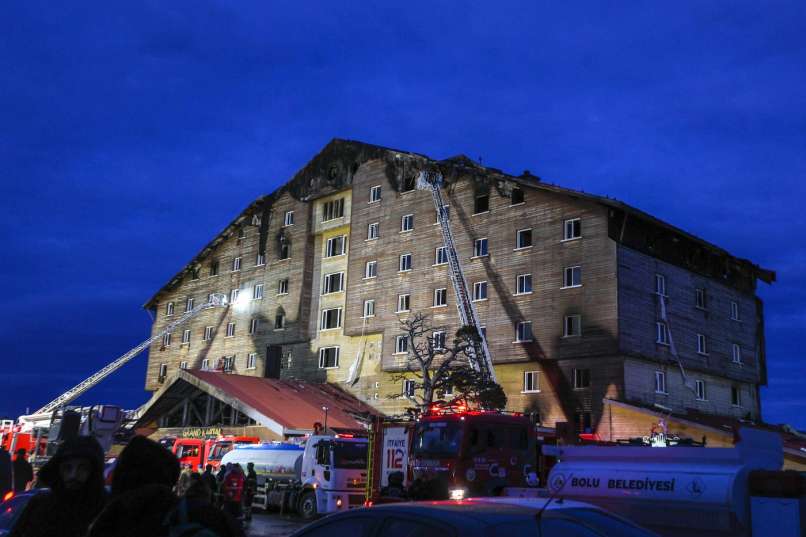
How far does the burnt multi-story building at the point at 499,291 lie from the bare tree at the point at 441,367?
2.73ft

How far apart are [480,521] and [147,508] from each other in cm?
209

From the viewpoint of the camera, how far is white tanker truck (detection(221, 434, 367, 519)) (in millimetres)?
25172

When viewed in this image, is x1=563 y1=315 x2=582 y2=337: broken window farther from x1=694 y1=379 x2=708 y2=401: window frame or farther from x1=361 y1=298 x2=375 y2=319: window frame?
x1=361 y1=298 x2=375 y2=319: window frame

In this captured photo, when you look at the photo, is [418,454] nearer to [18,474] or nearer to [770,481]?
[18,474]

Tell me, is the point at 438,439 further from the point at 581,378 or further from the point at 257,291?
the point at 257,291

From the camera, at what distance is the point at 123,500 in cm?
461

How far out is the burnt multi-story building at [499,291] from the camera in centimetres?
3909

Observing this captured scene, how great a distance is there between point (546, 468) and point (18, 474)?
38.4ft

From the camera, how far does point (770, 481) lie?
8.16 m

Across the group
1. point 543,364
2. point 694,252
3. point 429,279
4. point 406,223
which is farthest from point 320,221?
Result: point 694,252

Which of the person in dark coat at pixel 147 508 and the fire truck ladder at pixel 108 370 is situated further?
the fire truck ladder at pixel 108 370

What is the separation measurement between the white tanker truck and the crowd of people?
63.8ft

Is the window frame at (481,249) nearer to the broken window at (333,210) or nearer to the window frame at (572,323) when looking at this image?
the window frame at (572,323)

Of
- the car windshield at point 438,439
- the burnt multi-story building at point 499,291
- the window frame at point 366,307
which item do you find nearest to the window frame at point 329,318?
the burnt multi-story building at point 499,291
